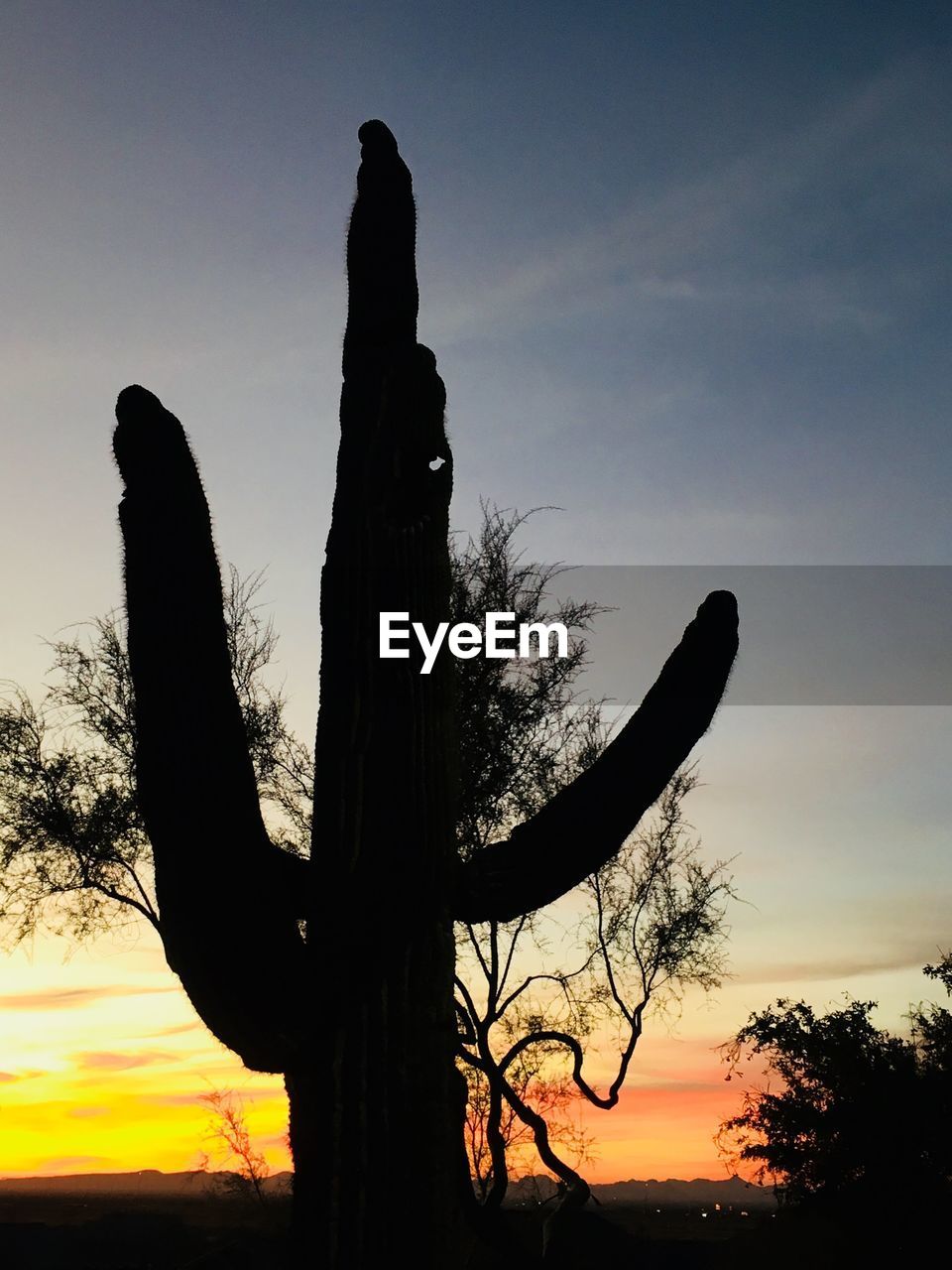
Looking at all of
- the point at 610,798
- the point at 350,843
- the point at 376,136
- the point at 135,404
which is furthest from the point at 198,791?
the point at 376,136

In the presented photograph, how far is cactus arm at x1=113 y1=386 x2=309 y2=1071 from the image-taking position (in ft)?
13.5

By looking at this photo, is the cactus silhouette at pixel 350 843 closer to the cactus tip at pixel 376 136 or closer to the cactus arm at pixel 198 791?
the cactus arm at pixel 198 791

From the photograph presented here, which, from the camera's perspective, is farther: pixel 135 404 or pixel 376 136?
pixel 376 136

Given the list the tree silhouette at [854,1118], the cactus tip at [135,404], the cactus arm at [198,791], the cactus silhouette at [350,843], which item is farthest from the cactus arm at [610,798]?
the tree silhouette at [854,1118]

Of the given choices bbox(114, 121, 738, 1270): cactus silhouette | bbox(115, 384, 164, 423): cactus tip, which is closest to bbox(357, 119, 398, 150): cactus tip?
bbox(114, 121, 738, 1270): cactus silhouette

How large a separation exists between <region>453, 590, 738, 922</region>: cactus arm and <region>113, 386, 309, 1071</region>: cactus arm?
98cm

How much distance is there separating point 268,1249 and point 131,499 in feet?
42.3

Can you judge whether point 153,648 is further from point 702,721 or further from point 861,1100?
point 861,1100

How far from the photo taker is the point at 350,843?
177 inches

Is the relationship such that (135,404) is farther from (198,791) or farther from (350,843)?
(350,843)

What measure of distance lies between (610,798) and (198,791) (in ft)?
6.53

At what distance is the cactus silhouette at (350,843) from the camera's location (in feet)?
13.6

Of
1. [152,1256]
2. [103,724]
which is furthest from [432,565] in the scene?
[152,1256]

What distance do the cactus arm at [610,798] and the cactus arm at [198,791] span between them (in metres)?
0.98
